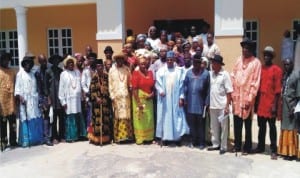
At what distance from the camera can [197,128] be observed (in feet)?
25.5

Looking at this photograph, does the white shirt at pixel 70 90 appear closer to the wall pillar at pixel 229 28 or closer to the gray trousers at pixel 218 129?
the gray trousers at pixel 218 129

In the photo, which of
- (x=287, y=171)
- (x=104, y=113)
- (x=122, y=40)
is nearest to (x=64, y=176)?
A: (x=104, y=113)

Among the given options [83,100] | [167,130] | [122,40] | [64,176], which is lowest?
[64,176]

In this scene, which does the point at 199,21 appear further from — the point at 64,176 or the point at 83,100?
the point at 64,176

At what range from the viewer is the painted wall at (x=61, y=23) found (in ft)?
49.3

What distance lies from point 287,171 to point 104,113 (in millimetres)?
3474

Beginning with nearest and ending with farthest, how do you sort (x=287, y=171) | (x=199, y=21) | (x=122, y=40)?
(x=287, y=171) → (x=122, y=40) → (x=199, y=21)

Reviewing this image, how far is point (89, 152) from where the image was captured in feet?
25.1

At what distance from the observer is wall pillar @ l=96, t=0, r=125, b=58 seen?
11.4 metres

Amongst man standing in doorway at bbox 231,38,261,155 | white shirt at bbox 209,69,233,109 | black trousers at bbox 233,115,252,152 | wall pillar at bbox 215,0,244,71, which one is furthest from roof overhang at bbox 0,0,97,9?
black trousers at bbox 233,115,252,152

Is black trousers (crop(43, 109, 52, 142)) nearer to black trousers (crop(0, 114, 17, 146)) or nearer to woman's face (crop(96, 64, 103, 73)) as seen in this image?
black trousers (crop(0, 114, 17, 146))

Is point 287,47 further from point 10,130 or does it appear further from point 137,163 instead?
point 10,130

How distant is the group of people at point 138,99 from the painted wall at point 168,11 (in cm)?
517

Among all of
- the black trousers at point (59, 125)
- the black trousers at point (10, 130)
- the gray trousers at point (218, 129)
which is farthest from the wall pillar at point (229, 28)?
the black trousers at point (10, 130)
